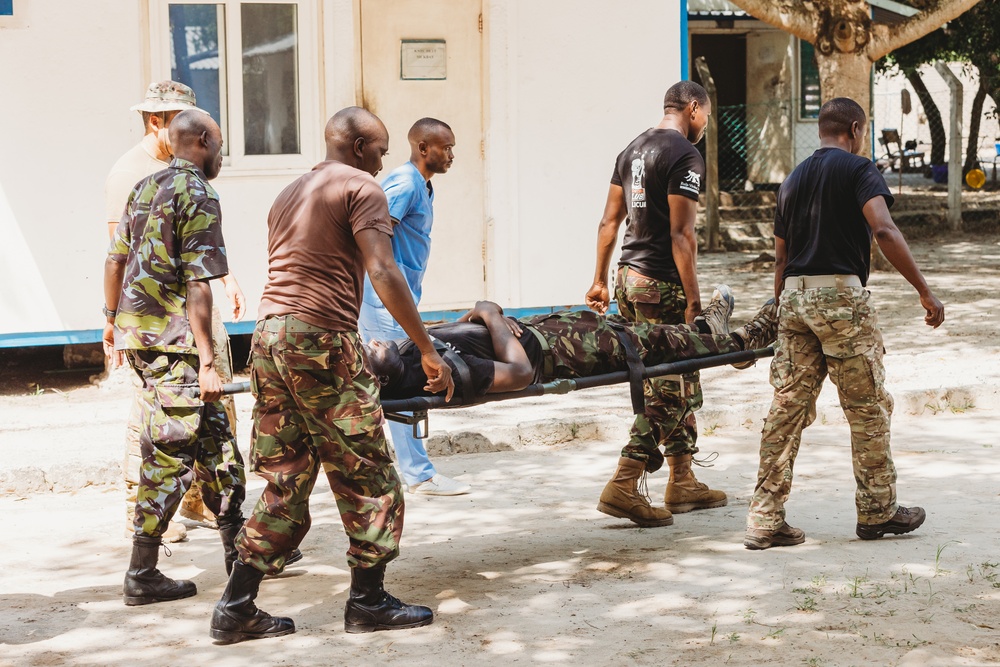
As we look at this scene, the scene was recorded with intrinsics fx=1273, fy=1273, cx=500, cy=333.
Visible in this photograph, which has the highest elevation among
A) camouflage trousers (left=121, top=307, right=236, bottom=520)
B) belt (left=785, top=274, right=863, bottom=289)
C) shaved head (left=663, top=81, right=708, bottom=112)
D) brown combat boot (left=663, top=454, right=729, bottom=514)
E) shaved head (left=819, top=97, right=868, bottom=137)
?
shaved head (left=663, top=81, right=708, bottom=112)

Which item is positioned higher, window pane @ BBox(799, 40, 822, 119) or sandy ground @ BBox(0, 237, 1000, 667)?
window pane @ BBox(799, 40, 822, 119)

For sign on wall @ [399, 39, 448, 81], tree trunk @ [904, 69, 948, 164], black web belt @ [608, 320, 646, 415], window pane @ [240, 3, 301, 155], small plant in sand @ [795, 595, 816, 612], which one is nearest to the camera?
small plant in sand @ [795, 595, 816, 612]

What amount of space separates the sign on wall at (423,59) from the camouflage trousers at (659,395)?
4145 mm

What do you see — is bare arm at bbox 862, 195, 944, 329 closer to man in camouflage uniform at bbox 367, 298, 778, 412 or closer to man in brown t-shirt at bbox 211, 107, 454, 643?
man in camouflage uniform at bbox 367, 298, 778, 412

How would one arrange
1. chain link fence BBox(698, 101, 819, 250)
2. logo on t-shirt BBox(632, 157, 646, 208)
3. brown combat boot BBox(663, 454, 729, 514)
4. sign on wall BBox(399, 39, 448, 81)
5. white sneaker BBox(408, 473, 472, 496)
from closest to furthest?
logo on t-shirt BBox(632, 157, 646, 208) → brown combat boot BBox(663, 454, 729, 514) → white sneaker BBox(408, 473, 472, 496) → sign on wall BBox(399, 39, 448, 81) → chain link fence BBox(698, 101, 819, 250)

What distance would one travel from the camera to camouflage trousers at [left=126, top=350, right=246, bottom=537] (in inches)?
195

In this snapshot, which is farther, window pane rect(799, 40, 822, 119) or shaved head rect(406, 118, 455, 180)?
window pane rect(799, 40, 822, 119)

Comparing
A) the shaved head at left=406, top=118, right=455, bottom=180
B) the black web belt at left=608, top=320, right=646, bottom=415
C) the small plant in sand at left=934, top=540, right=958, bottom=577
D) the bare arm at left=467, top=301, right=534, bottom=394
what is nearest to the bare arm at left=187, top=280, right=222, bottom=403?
the bare arm at left=467, top=301, right=534, bottom=394

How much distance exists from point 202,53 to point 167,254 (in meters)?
4.68

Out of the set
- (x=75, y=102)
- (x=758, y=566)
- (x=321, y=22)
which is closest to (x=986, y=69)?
(x=321, y=22)

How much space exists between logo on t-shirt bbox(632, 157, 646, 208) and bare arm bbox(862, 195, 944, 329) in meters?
1.12

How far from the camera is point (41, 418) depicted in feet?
27.2

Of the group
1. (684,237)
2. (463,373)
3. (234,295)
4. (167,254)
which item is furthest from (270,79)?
(463,373)

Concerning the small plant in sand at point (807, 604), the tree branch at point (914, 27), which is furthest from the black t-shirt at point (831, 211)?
the tree branch at point (914, 27)
